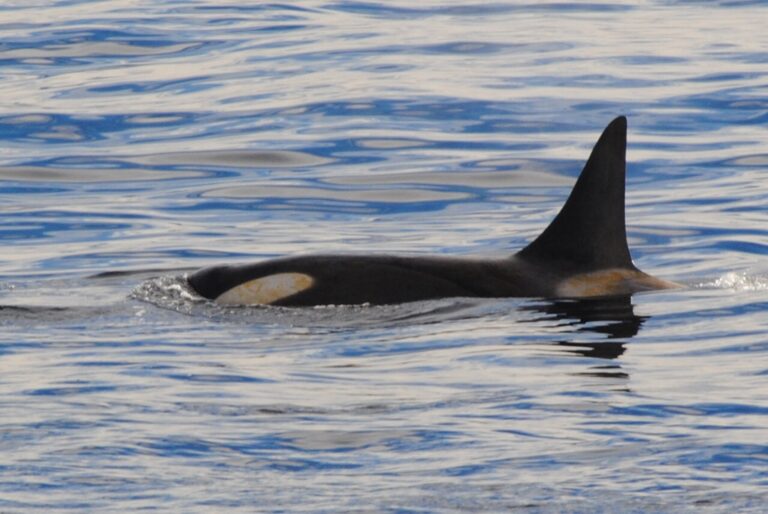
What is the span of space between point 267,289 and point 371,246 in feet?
10.7

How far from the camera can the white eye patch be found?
37.0 ft

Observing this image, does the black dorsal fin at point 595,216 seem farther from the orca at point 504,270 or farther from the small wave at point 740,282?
the small wave at point 740,282

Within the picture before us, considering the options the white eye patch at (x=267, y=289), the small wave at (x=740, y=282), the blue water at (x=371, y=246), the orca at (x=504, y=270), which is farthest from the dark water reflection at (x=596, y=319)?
the white eye patch at (x=267, y=289)

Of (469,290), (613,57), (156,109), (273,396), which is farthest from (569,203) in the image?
(613,57)

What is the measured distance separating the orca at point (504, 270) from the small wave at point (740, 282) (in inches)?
32.7

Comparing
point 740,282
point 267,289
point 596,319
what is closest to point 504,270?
point 596,319

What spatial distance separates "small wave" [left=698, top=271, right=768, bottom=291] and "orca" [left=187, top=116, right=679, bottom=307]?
0.83 metres

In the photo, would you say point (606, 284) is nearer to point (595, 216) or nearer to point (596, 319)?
point (595, 216)

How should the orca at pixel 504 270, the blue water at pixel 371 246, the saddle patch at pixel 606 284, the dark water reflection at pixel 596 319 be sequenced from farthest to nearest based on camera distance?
the saddle patch at pixel 606 284 → the orca at pixel 504 270 → the dark water reflection at pixel 596 319 → the blue water at pixel 371 246

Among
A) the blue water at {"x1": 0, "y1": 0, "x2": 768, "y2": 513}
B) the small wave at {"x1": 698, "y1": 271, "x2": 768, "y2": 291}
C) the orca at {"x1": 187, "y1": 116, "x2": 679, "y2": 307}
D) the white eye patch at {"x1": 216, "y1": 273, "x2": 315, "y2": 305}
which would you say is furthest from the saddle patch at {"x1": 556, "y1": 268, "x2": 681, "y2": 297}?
the white eye patch at {"x1": 216, "y1": 273, "x2": 315, "y2": 305}

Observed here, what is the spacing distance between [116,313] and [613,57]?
47.1 ft

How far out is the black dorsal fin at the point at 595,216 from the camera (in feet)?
37.1

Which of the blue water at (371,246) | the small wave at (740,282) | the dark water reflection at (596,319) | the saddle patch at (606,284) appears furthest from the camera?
the small wave at (740,282)

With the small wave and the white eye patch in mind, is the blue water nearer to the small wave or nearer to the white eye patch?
the small wave
